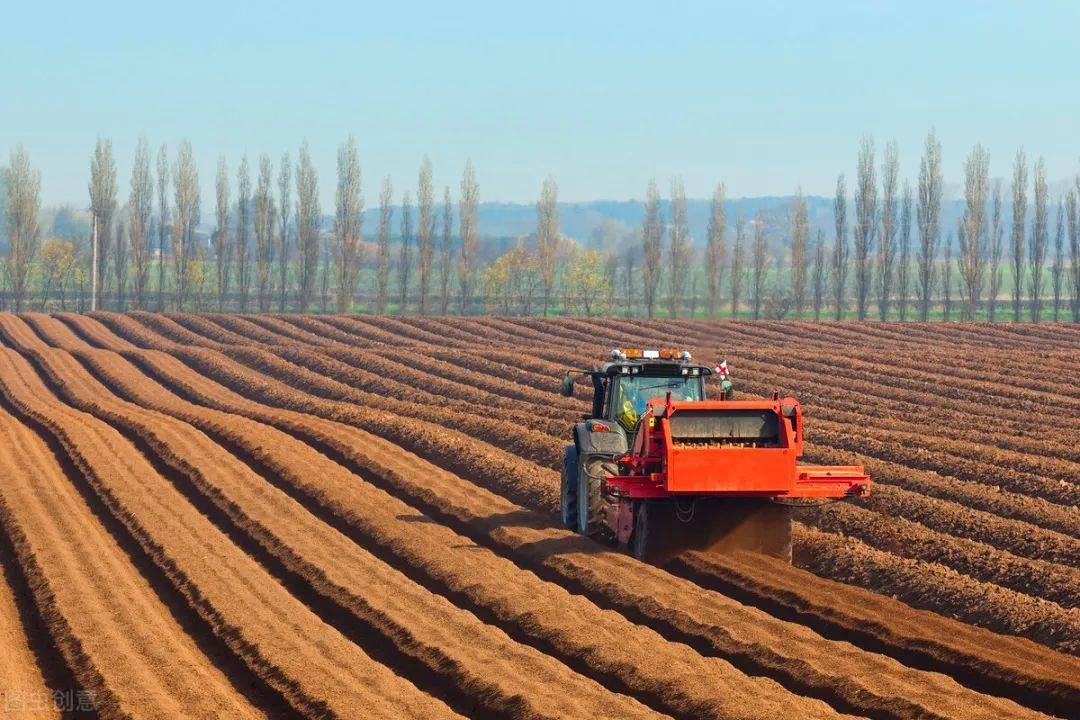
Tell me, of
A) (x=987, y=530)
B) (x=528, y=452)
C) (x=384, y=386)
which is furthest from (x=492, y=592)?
(x=384, y=386)

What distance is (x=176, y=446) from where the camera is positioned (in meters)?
23.7

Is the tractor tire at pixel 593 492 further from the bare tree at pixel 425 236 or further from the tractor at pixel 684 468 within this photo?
the bare tree at pixel 425 236

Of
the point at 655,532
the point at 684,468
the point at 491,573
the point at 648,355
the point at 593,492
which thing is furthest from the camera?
the point at 648,355

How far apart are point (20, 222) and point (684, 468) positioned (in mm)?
72552

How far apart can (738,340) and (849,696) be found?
3782 cm

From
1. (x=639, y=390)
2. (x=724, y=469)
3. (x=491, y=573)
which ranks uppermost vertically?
(x=639, y=390)

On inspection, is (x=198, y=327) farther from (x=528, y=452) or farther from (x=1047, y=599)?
(x=1047, y=599)

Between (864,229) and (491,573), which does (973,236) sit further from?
(491,573)

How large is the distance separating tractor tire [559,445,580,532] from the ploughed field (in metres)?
0.41

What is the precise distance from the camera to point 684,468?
1405 cm

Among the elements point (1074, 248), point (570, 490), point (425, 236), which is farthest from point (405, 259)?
point (570, 490)

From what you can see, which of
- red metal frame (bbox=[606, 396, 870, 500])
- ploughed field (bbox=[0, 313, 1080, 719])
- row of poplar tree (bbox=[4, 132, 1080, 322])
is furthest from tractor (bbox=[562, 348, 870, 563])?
row of poplar tree (bbox=[4, 132, 1080, 322])

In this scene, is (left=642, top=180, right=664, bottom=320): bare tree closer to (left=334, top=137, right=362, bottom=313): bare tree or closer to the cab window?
(left=334, top=137, right=362, bottom=313): bare tree

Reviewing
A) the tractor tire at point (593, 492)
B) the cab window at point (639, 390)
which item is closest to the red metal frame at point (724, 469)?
the tractor tire at point (593, 492)
